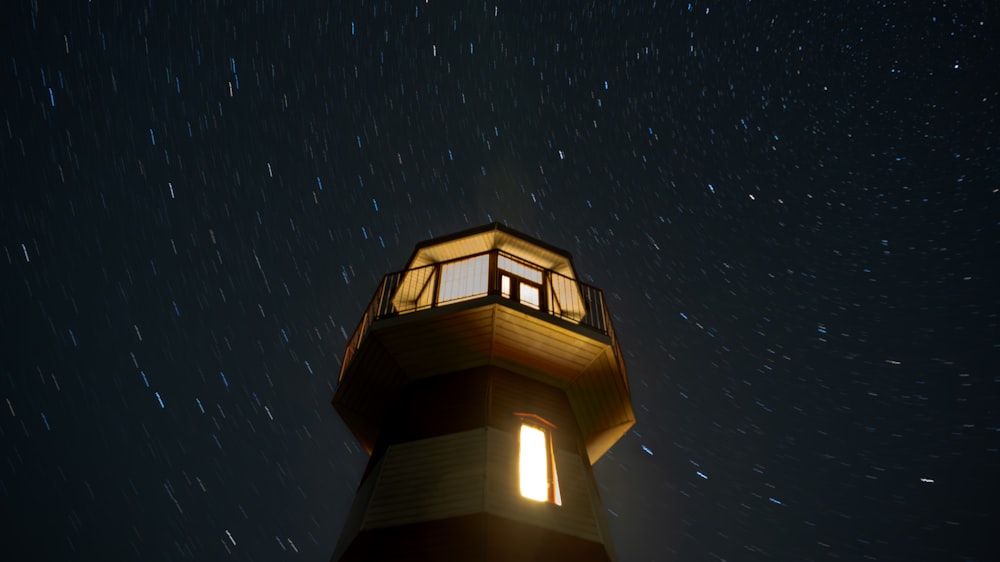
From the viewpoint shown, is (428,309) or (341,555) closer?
(341,555)

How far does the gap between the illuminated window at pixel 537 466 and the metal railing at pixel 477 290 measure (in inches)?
77.4

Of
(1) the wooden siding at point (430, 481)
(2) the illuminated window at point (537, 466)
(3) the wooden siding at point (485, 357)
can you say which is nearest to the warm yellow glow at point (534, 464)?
(2) the illuminated window at point (537, 466)

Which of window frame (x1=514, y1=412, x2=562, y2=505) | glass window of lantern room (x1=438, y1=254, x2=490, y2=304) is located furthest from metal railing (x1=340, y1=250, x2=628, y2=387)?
window frame (x1=514, y1=412, x2=562, y2=505)

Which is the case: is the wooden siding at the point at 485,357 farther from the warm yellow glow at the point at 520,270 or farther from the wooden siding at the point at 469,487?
the warm yellow glow at the point at 520,270

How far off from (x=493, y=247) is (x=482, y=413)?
14.6 feet

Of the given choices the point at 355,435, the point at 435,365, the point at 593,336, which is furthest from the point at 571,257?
the point at 355,435

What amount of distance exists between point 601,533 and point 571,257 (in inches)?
249

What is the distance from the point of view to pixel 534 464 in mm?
8477

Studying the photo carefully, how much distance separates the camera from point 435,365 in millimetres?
9852

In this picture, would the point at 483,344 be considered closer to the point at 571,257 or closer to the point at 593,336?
the point at 593,336

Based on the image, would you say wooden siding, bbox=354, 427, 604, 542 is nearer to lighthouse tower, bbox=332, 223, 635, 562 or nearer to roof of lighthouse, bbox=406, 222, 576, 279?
lighthouse tower, bbox=332, 223, 635, 562

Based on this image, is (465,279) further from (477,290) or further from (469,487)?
(469,487)

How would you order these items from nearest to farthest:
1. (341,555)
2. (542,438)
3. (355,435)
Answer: (341,555) < (542,438) < (355,435)

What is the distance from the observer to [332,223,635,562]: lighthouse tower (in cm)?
747
